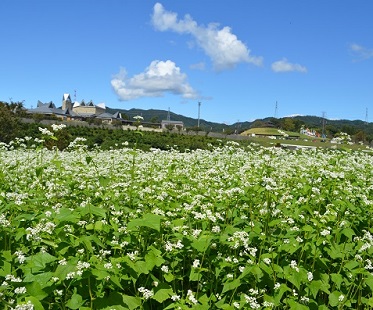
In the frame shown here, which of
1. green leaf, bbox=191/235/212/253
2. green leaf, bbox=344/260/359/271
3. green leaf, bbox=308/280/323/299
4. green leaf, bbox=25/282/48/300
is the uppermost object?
green leaf, bbox=191/235/212/253

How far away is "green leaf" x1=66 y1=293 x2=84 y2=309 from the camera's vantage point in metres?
3.07

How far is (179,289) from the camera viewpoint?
4242mm

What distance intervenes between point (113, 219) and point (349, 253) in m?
2.61

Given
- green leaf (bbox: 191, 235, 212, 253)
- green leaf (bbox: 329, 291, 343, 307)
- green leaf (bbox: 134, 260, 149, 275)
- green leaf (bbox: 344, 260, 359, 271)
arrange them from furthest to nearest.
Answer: green leaf (bbox: 344, 260, 359, 271), green leaf (bbox: 329, 291, 343, 307), green leaf (bbox: 191, 235, 212, 253), green leaf (bbox: 134, 260, 149, 275)

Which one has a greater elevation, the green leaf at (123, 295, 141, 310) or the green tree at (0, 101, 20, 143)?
the green tree at (0, 101, 20, 143)

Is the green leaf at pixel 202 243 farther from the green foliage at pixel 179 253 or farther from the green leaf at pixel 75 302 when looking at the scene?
the green leaf at pixel 75 302

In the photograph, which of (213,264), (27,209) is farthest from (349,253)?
(27,209)

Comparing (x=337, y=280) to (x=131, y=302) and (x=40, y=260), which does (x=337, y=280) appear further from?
(x=40, y=260)

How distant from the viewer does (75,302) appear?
3.10 metres

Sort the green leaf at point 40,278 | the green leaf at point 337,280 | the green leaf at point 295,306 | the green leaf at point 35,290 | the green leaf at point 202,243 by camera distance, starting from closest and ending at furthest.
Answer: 1. the green leaf at point 35,290
2. the green leaf at point 40,278
3. the green leaf at point 295,306
4. the green leaf at point 202,243
5. the green leaf at point 337,280

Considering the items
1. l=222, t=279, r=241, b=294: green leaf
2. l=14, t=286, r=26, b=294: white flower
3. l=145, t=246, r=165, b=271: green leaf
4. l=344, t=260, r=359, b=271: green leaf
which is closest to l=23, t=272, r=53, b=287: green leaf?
l=14, t=286, r=26, b=294: white flower

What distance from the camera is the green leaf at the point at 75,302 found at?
3.07 metres

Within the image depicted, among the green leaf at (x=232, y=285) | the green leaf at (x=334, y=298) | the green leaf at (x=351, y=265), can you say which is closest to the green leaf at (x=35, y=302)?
the green leaf at (x=232, y=285)

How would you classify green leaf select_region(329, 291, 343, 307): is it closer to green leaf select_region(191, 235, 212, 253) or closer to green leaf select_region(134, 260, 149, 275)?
green leaf select_region(191, 235, 212, 253)
